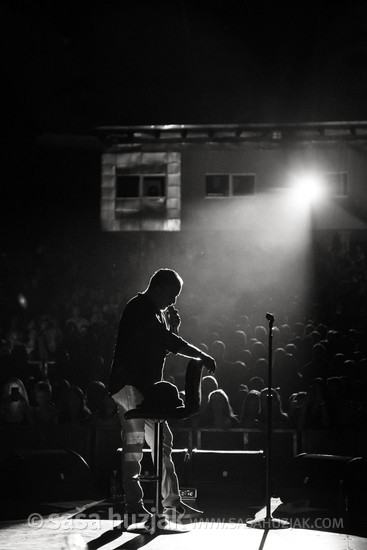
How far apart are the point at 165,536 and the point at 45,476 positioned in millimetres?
2007

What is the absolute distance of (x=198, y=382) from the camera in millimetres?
6574

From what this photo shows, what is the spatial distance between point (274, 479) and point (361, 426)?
3.27ft

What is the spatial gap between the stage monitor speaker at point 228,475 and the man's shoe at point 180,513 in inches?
35.1

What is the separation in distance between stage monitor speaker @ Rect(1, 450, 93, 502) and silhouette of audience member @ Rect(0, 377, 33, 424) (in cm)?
133

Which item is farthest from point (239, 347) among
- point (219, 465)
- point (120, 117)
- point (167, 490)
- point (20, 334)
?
point (120, 117)

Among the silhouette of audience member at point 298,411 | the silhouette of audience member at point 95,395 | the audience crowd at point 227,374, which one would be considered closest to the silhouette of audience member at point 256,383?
the audience crowd at point 227,374

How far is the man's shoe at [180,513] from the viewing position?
23.2 ft

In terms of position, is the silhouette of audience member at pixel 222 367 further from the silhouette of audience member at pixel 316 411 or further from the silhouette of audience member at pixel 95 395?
the silhouette of audience member at pixel 316 411

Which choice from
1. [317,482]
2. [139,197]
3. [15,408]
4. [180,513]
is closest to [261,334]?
[15,408]

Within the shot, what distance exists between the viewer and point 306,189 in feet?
97.5

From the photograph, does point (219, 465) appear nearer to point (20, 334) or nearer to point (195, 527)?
point (195, 527)

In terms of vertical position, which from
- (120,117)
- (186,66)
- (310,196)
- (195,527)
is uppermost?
(186,66)

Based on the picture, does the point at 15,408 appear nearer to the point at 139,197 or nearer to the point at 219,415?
the point at 219,415

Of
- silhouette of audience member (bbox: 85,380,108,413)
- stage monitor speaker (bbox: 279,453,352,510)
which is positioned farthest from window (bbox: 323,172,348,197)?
stage monitor speaker (bbox: 279,453,352,510)
